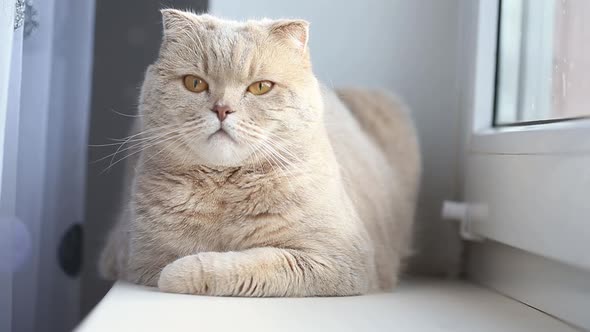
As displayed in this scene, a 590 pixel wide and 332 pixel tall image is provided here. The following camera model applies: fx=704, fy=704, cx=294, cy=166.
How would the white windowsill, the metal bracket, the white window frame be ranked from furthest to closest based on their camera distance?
the metal bracket, the white window frame, the white windowsill

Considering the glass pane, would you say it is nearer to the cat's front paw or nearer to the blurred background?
the blurred background

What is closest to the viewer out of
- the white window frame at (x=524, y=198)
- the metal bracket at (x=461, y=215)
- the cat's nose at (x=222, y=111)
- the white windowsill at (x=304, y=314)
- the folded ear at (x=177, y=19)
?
the white windowsill at (x=304, y=314)

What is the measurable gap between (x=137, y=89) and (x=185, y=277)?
0.83m

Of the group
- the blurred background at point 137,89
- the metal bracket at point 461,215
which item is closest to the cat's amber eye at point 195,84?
the blurred background at point 137,89

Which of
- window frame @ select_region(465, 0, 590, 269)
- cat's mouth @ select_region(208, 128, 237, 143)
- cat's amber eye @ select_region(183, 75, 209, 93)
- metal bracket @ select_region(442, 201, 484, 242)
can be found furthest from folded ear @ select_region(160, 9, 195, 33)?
metal bracket @ select_region(442, 201, 484, 242)

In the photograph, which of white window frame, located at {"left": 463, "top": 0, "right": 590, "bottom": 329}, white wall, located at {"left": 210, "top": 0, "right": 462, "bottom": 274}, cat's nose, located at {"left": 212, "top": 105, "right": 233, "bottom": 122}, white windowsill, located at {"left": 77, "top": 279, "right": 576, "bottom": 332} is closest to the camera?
white windowsill, located at {"left": 77, "top": 279, "right": 576, "bottom": 332}

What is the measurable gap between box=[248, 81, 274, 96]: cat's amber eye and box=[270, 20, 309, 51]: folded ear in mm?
102

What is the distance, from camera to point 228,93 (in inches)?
49.6

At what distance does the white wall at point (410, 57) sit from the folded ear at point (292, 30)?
20.4 inches

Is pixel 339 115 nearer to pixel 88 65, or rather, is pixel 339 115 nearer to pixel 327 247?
pixel 327 247

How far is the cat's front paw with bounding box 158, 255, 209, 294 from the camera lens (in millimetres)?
1176

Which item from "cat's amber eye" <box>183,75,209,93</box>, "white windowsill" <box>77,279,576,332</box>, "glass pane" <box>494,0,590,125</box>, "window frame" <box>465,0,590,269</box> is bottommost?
"white windowsill" <box>77,279,576,332</box>

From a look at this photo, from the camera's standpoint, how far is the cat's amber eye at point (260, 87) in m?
1.30

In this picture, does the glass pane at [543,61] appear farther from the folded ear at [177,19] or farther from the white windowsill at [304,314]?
the folded ear at [177,19]
